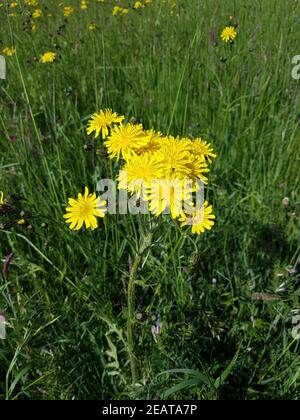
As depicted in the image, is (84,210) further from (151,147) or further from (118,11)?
(118,11)

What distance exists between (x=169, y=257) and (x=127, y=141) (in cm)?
44

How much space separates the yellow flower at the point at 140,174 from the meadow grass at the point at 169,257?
158 millimetres

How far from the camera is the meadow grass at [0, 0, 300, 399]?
3.97ft

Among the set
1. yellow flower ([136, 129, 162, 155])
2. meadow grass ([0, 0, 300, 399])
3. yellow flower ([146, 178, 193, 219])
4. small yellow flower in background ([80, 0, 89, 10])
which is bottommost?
meadow grass ([0, 0, 300, 399])

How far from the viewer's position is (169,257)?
1.27 meters

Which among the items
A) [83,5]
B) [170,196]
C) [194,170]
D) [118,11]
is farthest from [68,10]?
[170,196]

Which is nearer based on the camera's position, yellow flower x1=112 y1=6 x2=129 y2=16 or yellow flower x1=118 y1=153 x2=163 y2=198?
yellow flower x1=118 y1=153 x2=163 y2=198

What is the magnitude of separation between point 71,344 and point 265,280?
787 millimetres

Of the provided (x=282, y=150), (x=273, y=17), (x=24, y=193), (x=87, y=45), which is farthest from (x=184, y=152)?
(x=87, y=45)

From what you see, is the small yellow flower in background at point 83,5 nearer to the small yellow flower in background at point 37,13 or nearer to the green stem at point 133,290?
the small yellow flower in background at point 37,13

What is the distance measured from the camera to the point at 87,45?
279 cm

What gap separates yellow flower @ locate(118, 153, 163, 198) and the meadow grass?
0.16 meters

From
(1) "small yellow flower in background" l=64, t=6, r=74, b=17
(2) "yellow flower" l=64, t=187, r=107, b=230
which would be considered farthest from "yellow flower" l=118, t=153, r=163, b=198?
(1) "small yellow flower in background" l=64, t=6, r=74, b=17

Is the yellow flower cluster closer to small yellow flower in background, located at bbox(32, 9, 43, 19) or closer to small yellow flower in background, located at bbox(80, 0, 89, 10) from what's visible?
small yellow flower in background, located at bbox(32, 9, 43, 19)
